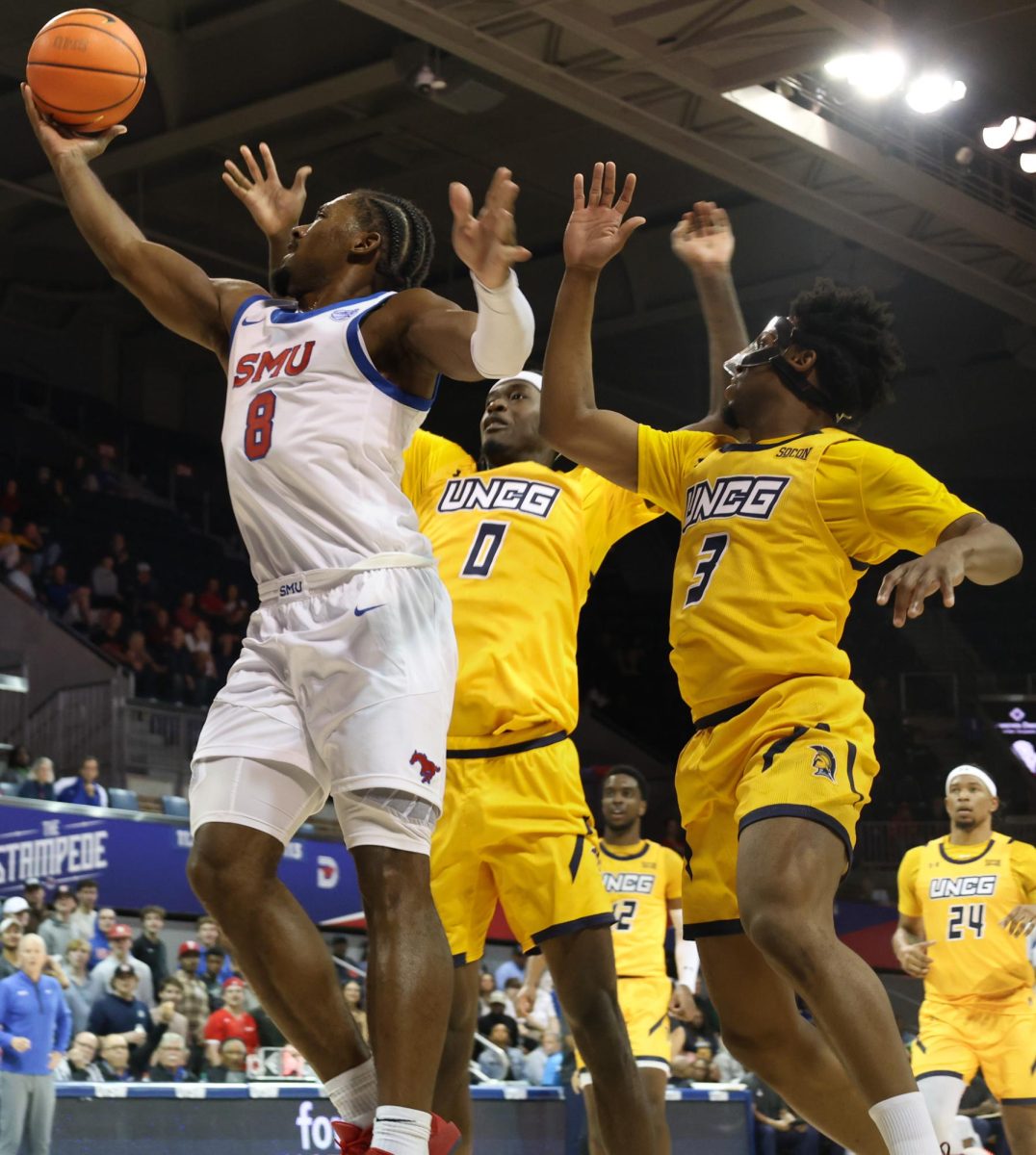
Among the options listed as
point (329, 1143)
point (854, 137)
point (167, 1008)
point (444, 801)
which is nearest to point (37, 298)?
point (854, 137)

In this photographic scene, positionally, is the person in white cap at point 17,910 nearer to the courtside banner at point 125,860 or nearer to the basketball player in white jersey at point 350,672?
the courtside banner at point 125,860

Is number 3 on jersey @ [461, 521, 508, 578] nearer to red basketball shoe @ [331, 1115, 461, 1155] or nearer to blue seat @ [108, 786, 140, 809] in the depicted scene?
red basketball shoe @ [331, 1115, 461, 1155]

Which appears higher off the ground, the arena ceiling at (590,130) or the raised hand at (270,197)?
the arena ceiling at (590,130)

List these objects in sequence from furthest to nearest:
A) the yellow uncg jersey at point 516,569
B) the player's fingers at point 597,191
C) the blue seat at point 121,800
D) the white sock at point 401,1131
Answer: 1. the blue seat at point 121,800
2. the yellow uncg jersey at point 516,569
3. the player's fingers at point 597,191
4. the white sock at point 401,1131

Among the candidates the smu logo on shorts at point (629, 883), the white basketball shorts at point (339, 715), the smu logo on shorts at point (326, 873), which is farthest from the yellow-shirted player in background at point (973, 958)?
the smu logo on shorts at point (326, 873)

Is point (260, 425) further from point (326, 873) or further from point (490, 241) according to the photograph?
point (326, 873)

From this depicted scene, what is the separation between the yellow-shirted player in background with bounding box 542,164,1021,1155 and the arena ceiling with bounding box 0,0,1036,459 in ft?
35.4

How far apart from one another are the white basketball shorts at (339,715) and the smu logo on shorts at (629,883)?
6.36 m

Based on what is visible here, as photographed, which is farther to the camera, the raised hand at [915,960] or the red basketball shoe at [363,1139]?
the raised hand at [915,960]

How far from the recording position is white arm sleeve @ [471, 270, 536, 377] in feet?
12.0

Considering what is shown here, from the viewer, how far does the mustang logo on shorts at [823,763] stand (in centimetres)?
424

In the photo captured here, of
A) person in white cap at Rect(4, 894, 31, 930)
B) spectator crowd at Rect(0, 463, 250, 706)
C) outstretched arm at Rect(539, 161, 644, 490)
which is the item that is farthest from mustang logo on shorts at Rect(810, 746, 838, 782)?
spectator crowd at Rect(0, 463, 250, 706)

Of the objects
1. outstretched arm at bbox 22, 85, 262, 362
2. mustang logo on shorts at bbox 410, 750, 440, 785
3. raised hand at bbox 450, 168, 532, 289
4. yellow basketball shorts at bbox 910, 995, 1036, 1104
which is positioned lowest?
yellow basketball shorts at bbox 910, 995, 1036, 1104

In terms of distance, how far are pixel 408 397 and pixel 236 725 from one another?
88 cm
